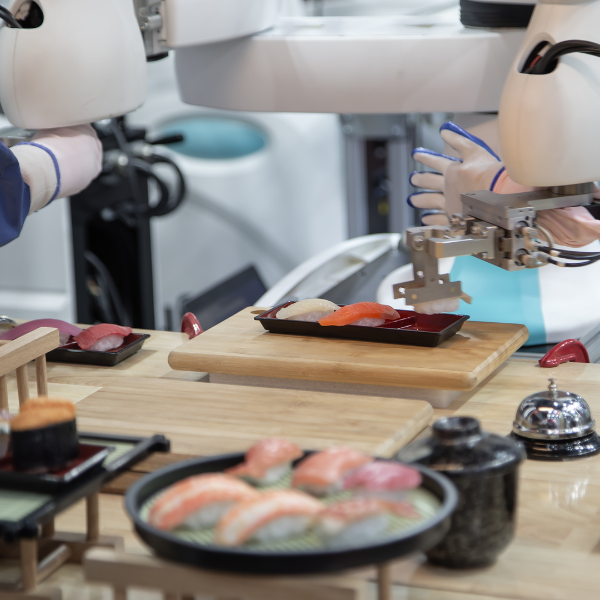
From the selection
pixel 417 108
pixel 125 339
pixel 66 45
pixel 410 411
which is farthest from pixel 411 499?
pixel 417 108

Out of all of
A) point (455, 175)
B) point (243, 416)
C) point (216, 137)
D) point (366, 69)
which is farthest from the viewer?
point (216, 137)

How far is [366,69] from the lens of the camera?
1781 mm

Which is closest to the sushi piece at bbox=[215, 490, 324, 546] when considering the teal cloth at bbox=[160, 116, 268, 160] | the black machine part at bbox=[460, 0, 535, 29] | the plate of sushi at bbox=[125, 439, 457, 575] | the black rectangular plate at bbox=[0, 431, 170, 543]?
the plate of sushi at bbox=[125, 439, 457, 575]

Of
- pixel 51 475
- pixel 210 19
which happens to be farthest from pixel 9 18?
pixel 51 475

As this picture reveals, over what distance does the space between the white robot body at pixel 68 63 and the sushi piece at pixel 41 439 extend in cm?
85

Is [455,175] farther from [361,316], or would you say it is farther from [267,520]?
[267,520]

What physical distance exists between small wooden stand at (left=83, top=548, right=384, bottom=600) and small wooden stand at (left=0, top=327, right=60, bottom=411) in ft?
1.67

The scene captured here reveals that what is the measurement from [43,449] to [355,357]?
2.01 feet

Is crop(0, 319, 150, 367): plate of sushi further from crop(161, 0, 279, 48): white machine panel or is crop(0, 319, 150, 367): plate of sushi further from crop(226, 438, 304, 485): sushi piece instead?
crop(226, 438, 304, 485): sushi piece

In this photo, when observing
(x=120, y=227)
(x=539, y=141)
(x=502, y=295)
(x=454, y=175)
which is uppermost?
(x=539, y=141)

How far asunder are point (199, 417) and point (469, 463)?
1.35ft

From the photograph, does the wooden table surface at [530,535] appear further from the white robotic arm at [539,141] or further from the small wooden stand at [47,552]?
the white robotic arm at [539,141]

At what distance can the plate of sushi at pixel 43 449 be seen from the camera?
0.79 meters

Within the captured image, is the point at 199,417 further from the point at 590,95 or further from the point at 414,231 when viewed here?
the point at 590,95
